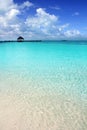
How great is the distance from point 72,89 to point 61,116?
2342mm

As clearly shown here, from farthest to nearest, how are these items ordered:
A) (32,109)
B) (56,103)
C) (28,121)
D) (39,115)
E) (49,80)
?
(49,80) < (56,103) < (32,109) < (39,115) < (28,121)

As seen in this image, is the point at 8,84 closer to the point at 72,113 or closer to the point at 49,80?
the point at 49,80

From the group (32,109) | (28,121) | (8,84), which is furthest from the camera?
(8,84)

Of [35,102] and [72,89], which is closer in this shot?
[35,102]

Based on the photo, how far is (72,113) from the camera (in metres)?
5.02

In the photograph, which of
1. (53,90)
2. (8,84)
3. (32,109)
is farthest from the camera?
(8,84)

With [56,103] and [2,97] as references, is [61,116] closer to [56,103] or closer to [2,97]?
[56,103]

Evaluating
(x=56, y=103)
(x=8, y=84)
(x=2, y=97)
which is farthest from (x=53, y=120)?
(x=8, y=84)

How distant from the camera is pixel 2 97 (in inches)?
241

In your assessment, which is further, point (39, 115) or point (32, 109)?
point (32, 109)

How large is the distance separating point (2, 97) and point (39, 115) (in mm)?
1734

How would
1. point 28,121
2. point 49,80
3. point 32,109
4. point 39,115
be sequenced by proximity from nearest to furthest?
point 28,121 < point 39,115 < point 32,109 < point 49,80

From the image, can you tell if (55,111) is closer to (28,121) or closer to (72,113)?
(72,113)

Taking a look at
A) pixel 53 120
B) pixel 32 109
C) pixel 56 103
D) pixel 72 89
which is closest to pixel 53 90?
pixel 72 89
